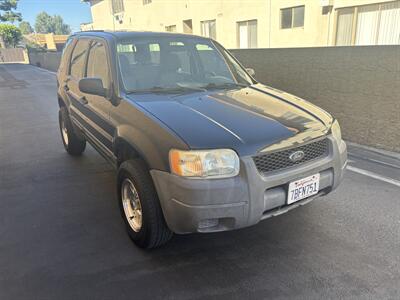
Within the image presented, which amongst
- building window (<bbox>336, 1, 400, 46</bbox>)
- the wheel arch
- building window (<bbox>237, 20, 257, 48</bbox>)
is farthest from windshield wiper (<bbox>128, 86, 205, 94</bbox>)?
building window (<bbox>237, 20, 257, 48</bbox>)

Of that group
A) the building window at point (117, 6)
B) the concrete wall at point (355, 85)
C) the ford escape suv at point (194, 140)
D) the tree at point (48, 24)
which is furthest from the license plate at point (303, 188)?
the tree at point (48, 24)

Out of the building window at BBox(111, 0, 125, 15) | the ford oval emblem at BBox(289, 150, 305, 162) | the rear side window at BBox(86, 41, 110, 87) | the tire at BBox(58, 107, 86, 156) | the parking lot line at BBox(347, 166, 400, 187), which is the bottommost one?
the parking lot line at BBox(347, 166, 400, 187)

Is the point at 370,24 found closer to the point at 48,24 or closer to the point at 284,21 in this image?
the point at 284,21

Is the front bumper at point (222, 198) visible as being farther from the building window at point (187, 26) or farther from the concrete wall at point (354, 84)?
the building window at point (187, 26)

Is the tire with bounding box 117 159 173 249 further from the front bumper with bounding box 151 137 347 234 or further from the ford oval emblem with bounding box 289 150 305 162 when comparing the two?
the ford oval emblem with bounding box 289 150 305 162

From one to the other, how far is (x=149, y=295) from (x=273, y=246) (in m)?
1.16

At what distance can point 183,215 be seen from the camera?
237cm

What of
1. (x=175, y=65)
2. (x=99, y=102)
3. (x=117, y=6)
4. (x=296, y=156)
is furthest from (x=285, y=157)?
(x=117, y=6)

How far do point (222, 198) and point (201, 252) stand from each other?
811mm

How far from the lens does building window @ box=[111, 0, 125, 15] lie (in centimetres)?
3197

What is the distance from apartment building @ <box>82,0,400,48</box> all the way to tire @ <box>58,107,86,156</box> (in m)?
11.0

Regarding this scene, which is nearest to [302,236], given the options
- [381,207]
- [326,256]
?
[326,256]

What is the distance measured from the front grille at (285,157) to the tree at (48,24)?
152733 mm

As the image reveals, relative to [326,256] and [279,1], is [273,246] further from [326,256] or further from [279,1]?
[279,1]
